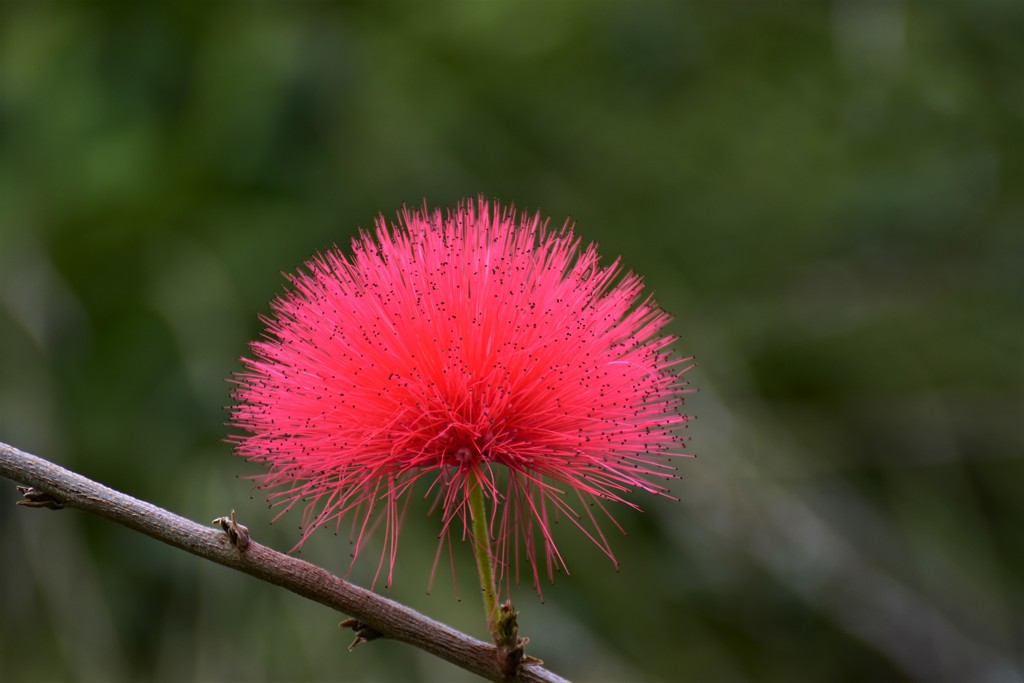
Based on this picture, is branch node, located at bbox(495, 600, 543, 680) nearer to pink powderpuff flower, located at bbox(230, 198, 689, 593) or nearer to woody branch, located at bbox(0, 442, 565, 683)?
woody branch, located at bbox(0, 442, 565, 683)

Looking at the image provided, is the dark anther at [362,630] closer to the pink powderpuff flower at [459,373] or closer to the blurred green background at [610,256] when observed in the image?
the pink powderpuff flower at [459,373]

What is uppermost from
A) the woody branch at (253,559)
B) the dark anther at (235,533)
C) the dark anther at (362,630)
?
the dark anther at (235,533)

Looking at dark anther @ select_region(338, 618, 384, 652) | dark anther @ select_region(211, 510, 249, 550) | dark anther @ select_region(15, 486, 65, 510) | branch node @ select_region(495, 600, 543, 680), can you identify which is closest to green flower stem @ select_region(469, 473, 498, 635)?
branch node @ select_region(495, 600, 543, 680)

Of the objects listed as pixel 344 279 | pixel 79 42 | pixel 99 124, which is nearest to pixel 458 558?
pixel 99 124

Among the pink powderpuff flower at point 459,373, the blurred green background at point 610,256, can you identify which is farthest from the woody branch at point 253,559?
the blurred green background at point 610,256

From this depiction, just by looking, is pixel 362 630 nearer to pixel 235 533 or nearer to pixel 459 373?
pixel 235 533
